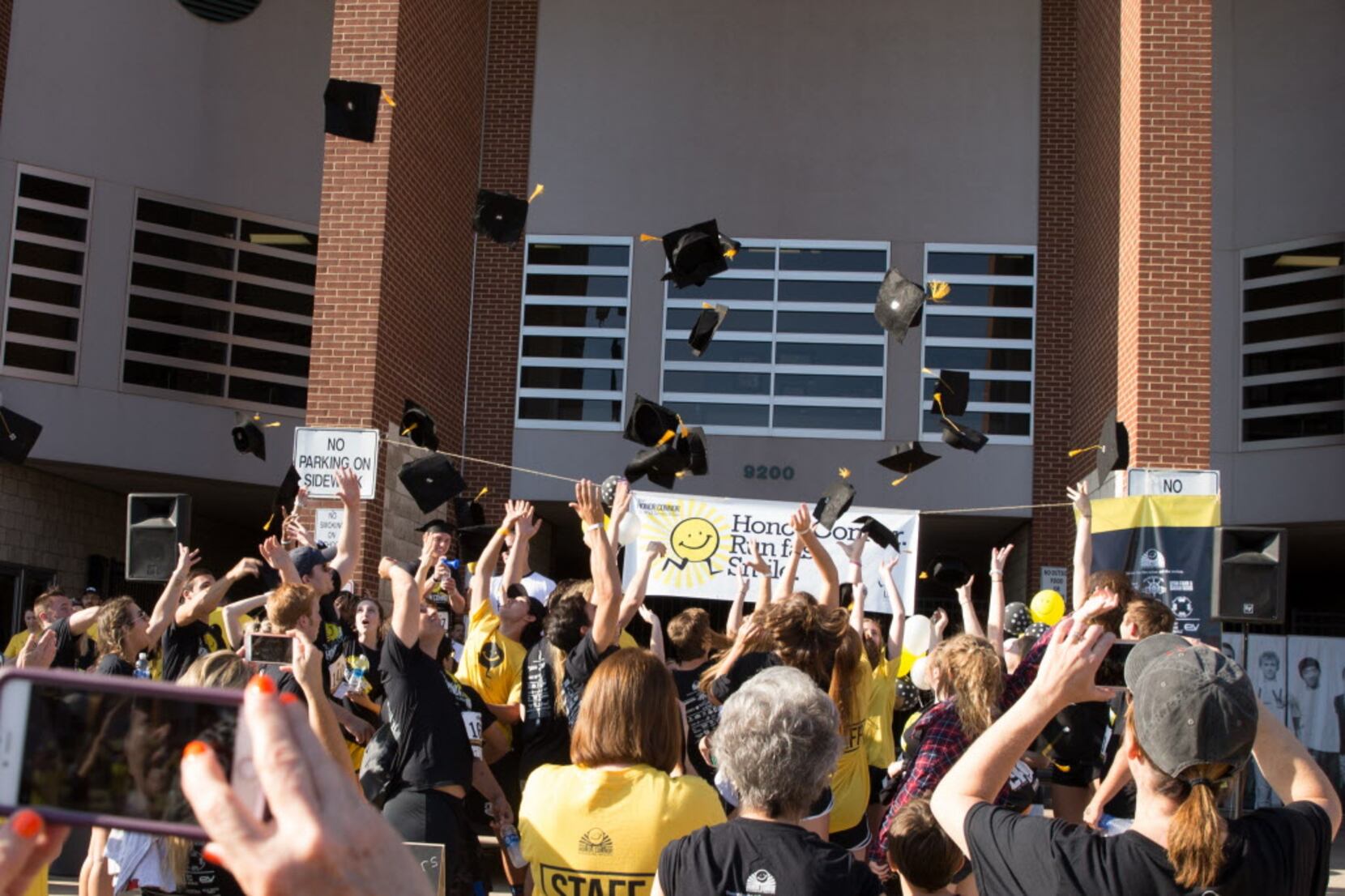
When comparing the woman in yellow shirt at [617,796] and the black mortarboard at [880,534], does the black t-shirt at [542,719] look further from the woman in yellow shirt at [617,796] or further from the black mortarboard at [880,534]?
the black mortarboard at [880,534]

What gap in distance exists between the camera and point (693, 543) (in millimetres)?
12359

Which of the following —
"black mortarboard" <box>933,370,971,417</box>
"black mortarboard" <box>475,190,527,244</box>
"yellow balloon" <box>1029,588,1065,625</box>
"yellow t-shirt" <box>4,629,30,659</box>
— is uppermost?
"black mortarboard" <box>475,190,527,244</box>

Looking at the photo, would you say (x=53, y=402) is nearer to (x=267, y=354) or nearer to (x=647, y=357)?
(x=267, y=354)

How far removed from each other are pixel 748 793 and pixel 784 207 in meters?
14.3

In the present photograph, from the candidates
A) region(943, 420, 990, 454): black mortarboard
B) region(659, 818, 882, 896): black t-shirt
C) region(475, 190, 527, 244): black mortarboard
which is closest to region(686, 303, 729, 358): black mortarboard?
region(475, 190, 527, 244): black mortarboard

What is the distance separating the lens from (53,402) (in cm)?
1570

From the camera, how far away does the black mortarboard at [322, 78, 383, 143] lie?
1259 cm

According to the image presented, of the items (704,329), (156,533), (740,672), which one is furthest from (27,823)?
(704,329)

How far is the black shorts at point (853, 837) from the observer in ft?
18.6

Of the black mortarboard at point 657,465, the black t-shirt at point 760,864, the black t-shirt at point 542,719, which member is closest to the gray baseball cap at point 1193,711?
the black t-shirt at point 760,864

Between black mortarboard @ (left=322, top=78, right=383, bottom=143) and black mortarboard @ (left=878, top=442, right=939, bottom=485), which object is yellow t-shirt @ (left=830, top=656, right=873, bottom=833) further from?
black mortarboard @ (left=322, top=78, right=383, bottom=143)

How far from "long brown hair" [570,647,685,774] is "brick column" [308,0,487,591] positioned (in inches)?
377

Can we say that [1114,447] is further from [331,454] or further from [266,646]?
[266,646]

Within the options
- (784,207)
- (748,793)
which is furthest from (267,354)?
(748,793)
